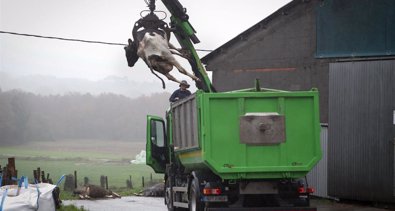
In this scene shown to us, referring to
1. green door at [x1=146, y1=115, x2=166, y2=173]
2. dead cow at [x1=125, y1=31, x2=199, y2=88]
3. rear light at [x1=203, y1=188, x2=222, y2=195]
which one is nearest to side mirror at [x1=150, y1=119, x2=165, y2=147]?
green door at [x1=146, y1=115, x2=166, y2=173]

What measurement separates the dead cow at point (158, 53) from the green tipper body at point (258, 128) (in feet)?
9.18

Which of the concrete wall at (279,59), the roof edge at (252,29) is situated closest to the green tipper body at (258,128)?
the concrete wall at (279,59)

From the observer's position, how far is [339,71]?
19.1m

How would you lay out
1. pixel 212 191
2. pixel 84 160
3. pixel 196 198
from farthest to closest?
pixel 84 160 < pixel 196 198 < pixel 212 191

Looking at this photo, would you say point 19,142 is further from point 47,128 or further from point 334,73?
point 334,73

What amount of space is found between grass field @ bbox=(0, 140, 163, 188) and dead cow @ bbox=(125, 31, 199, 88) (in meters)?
15.2

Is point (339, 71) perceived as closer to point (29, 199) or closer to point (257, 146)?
point (257, 146)

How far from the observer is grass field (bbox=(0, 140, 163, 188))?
33.6 metres

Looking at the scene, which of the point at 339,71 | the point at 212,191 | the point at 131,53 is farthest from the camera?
the point at 339,71

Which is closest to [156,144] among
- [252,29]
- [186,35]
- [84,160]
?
[186,35]

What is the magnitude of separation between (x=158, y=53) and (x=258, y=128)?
3864 mm

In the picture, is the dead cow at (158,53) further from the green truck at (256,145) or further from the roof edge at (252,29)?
the roof edge at (252,29)

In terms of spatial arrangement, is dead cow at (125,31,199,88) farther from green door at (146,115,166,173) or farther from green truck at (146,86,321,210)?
green truck at (146,86,321,210)

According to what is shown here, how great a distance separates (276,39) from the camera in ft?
81.6
